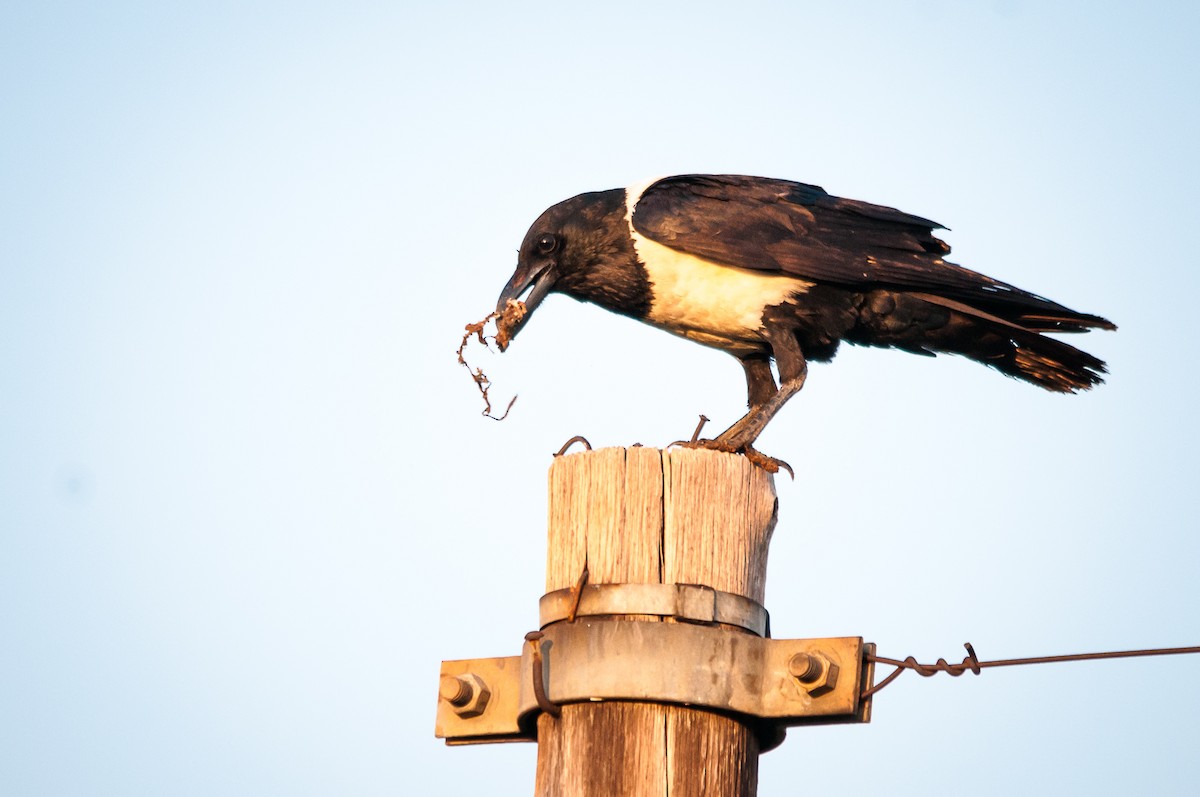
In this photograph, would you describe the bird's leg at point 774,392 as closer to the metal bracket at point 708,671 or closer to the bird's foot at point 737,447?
the bird's foot at point 737,447

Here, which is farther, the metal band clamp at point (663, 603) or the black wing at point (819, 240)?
the black wing at point (819, 240)

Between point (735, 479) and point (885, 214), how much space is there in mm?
2901

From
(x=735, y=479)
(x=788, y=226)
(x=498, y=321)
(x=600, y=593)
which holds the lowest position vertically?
(x=600, y=593)

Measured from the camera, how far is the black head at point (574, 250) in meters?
5.71

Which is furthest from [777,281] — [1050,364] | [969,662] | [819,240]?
[969,662]

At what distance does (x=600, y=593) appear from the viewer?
304 centimetres

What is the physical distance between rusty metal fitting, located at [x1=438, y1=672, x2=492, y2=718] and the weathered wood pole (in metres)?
0.20

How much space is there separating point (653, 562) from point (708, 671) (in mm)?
260

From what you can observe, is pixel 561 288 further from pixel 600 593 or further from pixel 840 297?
pixel 600 593

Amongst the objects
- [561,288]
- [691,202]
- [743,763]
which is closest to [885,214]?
[691,202]

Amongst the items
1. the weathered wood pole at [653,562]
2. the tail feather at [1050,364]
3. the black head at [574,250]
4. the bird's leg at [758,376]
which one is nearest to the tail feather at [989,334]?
the tail feather at [1050,364]

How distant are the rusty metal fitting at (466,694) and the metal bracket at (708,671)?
18cm

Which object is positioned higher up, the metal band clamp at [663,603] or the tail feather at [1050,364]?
the tail feather at [1050,364]

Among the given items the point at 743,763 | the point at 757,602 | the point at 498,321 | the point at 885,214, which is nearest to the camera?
the point at 743,763
